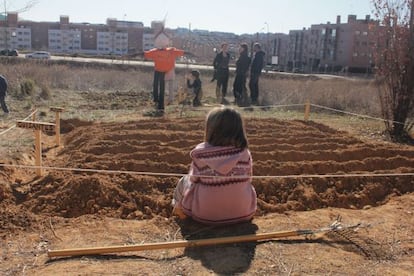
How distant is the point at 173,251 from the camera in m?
3.63

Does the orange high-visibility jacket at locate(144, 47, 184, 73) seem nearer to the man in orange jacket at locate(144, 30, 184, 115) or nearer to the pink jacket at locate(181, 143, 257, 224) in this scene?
the man in orange jacket at locate(144, 30, 184, 115)

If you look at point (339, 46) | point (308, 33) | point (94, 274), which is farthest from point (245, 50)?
point (308, 33)

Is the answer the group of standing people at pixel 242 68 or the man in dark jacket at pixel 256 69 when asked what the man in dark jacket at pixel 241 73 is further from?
the man in dark jacket at pixel 256 69

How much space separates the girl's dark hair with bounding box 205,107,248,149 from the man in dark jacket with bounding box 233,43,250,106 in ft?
33.4

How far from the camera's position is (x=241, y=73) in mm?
14359

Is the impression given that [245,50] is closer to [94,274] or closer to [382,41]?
[382,41]

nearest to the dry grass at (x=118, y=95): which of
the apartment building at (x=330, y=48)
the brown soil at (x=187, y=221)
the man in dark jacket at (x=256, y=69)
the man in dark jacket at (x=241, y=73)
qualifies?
the man in dark jacket at (x=256, y=69)

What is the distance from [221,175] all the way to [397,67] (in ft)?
22.8

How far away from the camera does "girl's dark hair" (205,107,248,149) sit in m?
3.69

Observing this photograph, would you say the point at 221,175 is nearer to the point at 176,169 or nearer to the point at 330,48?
the point at 176,169

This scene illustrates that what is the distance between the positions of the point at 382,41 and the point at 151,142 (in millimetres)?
5507

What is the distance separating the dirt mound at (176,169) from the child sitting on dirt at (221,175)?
0.81 m

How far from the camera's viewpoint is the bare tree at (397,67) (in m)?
9.21

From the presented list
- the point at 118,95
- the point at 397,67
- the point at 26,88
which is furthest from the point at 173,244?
the point at 118,95
